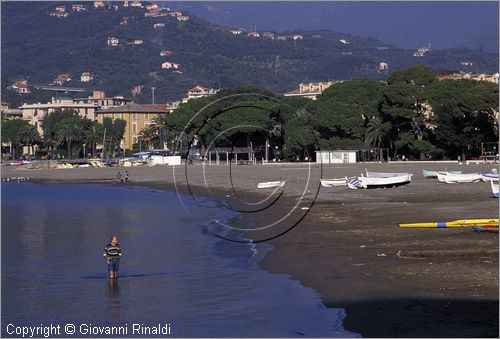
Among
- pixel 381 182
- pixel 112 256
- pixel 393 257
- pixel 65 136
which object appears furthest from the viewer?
pixel 65 136

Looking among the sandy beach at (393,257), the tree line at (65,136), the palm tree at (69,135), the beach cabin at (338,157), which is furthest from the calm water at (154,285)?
the tree line at (65,136)

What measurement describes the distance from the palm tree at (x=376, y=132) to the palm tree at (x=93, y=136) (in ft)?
191

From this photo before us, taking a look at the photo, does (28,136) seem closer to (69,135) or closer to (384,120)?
(69,135)

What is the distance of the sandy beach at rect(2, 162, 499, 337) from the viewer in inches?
602

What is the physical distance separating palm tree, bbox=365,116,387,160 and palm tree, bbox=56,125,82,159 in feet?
191

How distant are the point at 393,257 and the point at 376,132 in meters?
70.8

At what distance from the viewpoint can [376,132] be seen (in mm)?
91688

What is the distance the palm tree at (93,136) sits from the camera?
142250 mm

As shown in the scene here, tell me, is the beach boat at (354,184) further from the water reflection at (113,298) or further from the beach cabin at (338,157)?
the beach cabin at (338,157)

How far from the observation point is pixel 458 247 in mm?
22188

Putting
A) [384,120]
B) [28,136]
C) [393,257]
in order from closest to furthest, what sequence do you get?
[393,257]
[384,120]
[28,136]

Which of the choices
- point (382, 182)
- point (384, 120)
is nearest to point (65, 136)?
point (384, 120)

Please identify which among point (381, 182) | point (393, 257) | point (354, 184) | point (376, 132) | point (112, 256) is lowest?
point (393, 257)

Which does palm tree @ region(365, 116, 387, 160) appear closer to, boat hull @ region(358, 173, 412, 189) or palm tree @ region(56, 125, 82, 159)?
boat hull @ region(358, 173, 412, 189)
